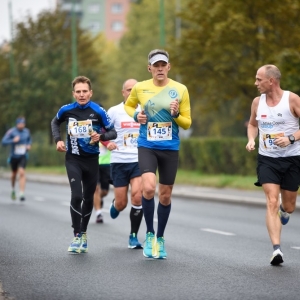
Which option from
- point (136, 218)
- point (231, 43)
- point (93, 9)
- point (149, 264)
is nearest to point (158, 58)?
point (149, 264)

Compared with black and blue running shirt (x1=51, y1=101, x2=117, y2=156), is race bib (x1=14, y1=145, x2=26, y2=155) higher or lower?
lower

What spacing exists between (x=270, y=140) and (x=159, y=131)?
1.12m

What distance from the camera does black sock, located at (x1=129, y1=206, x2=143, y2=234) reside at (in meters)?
11.1

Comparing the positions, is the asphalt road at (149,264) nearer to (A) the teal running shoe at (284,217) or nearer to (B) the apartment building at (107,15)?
(A) the teal running shoe at (284,217)

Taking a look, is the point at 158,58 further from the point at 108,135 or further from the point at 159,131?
the point at 108,135

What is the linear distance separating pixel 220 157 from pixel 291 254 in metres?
20.2

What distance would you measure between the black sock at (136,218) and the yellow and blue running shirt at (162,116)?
147 centimetres

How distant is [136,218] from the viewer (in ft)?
36.6

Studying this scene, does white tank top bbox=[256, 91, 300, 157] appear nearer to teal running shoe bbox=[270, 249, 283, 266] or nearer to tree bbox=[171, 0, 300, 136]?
teal running shoe bbox=[270, 249, 283, 266]

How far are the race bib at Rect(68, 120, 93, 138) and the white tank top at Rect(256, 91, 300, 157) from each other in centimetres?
193

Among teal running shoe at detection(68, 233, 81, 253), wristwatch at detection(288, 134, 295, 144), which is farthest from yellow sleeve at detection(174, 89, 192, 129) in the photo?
teal running shoe at detection(68, 233, 81, 253)

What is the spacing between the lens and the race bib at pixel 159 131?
9789mm

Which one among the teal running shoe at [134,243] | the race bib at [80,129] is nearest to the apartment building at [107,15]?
the teal running shoe at [134,243]

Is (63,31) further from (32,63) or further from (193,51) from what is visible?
(193,51)
